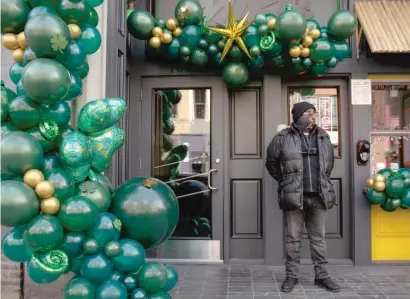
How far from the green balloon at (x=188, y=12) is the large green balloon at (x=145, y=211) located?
2.19 metres

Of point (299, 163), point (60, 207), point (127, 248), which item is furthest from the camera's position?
point (299, 163)

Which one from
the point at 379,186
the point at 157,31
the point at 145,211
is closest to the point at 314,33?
the point at 157,31

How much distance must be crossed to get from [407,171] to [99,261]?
141 inches

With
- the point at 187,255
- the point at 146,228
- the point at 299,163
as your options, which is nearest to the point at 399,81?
the point at 299,163

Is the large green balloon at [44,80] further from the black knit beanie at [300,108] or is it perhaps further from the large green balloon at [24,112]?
the black knit beanie at [300,108]

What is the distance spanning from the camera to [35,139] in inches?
110

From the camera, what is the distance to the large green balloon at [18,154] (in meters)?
2.65

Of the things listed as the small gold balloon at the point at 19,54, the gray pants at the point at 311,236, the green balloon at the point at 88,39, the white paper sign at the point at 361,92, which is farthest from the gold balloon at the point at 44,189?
the white paper sign at the point at 361,92

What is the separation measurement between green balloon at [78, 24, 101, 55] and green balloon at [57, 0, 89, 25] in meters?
0.09

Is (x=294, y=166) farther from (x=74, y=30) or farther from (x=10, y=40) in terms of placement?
(x=10, y=40)

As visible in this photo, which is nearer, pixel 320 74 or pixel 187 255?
pixel 320 74

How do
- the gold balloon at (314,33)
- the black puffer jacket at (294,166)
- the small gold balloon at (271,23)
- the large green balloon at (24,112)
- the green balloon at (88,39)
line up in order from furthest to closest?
the gold balloon at (314,33) < the small gold balloon at (271,23) < the black puffer jacket at (294,166) < the green balloon at (88,39) < the large green balloon at (24,112)

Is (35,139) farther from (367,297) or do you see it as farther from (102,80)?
(367,297)

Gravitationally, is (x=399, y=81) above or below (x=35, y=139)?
above
